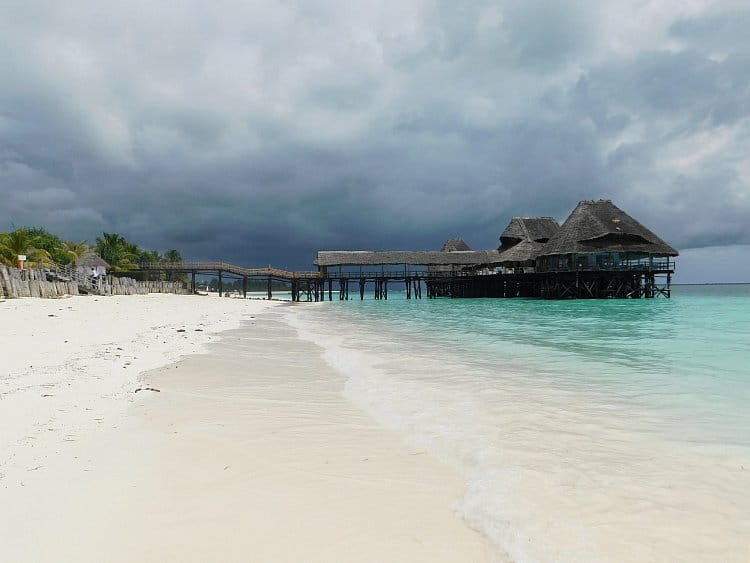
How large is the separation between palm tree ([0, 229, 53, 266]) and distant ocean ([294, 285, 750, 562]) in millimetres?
37322

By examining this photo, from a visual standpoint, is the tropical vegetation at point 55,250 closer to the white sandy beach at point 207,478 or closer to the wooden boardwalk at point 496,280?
the wooden boardwalk at point 496,280

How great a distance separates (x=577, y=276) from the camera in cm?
4328

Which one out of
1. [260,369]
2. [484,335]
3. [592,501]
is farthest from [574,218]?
[592,501]

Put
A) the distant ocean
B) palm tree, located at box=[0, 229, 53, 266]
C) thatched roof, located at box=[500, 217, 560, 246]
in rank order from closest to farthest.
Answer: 1. the distant ocean
2. palm tree, located at box=[0, 229, 53, 266]
3. thatched roof, located at box=[500, 217, 560, 246]

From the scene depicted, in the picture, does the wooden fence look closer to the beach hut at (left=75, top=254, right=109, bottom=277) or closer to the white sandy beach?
the beach hut at (left=75, top=254, right=109, bottom=277)

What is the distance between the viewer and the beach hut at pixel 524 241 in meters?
53.4

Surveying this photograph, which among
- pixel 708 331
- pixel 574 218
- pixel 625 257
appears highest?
pixel 574 218

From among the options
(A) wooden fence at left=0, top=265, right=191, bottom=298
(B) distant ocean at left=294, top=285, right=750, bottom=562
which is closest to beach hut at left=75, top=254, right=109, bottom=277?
(A) wooden fence at left=0, top=265, right=191, bottom=298

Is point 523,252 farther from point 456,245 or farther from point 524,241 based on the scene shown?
point 456,245

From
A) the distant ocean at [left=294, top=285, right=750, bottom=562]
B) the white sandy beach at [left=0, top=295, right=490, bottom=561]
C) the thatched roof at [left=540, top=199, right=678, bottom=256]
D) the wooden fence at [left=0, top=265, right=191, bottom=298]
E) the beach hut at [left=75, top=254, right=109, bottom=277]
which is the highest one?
the thatched roof at [left=540, top=199, right=678, bottom=256]

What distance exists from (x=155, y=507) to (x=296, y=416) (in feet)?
7.11

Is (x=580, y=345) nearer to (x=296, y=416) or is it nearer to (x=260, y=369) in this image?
(x=260, y=369)

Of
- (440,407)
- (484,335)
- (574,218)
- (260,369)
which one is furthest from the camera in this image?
(574,218)

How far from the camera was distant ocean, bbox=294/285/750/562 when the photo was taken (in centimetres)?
248
